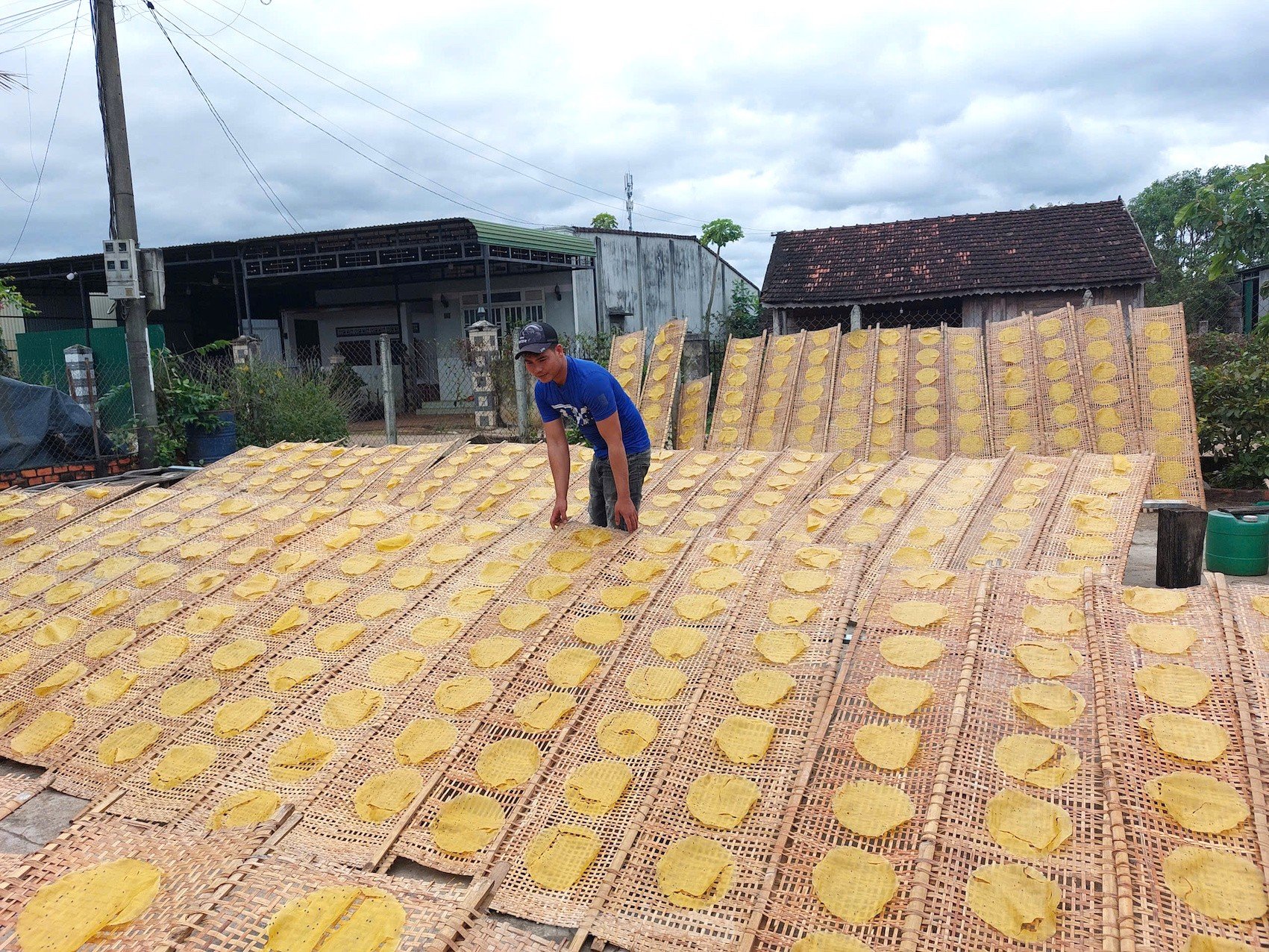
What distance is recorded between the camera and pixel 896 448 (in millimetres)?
6793

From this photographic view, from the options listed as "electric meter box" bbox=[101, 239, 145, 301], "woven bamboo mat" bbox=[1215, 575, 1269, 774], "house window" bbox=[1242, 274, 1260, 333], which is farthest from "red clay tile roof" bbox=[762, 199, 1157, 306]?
"woven bamboo mat" bbox=[1215, 575, 1269, 774]

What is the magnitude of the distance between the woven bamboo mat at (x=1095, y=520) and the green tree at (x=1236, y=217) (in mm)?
1777

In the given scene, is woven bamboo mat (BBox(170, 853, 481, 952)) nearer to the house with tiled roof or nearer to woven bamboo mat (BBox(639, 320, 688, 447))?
woven bamboo mat (BBox(639, 320, 688, 447))

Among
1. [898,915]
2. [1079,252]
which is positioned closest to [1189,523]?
[898,915]

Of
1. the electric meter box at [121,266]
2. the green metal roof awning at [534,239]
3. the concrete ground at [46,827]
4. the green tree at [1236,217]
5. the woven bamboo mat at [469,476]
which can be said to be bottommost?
the concrete ground at [46,827]

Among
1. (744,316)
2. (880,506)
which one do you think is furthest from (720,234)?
(880,506)

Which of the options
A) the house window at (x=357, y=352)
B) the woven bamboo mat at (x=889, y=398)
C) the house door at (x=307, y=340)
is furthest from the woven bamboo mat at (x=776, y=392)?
the house door at (x=307, y=340)

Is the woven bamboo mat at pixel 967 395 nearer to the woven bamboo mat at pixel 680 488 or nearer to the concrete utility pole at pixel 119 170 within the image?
the woven bamboo mat at pixel 680 488

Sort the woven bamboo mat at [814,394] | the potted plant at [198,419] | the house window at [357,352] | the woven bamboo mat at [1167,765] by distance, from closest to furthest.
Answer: the woven bamboo mat at [1167,765], the woven bamboo mat at [814,394], the potted plant at [198,419], the house window at [357,352]

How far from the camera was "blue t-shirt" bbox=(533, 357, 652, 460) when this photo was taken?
3201 millimetres

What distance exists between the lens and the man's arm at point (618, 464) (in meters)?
3.16

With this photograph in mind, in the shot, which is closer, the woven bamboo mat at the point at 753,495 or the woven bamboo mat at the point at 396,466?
the woven bamboo mat at the point at 753,495

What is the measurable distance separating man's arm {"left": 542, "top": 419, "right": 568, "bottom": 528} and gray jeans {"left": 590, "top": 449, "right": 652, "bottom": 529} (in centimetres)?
16

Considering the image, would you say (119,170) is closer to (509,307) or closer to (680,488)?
(680,488)
